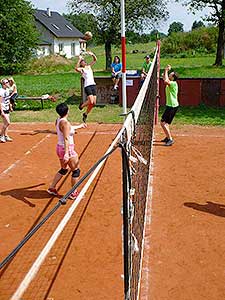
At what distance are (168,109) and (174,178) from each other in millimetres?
2636

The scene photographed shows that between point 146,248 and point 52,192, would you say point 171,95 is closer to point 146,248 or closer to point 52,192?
point 52,192

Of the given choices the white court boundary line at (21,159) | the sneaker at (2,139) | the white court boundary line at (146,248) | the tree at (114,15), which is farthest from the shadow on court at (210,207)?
the tree at (114,15)

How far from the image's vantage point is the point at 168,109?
10.4 m

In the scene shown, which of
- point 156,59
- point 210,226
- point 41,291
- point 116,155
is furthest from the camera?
point 156,59

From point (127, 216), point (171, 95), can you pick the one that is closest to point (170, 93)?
point (171, 95)

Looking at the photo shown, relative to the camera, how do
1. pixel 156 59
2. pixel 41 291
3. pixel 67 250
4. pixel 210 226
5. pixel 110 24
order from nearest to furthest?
pixel 41 291
pixel 67 250
pixel 210 226
pixel 156 59
pixel 110 24

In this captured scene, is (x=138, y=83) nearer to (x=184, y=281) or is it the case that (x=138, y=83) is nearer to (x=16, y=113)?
(x=16, y=113)

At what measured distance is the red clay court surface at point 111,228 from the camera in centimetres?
481

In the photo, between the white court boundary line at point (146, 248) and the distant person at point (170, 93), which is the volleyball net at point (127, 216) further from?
the distant person at point (170, 93)

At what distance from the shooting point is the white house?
60.7 metres

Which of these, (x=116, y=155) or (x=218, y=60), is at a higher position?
(x=218, y=60)

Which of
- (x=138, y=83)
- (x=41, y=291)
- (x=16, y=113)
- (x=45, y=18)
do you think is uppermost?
(x=45, y=18)

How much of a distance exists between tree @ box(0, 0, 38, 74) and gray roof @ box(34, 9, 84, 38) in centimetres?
2255

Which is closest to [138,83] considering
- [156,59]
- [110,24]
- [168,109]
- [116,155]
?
[156,59]
